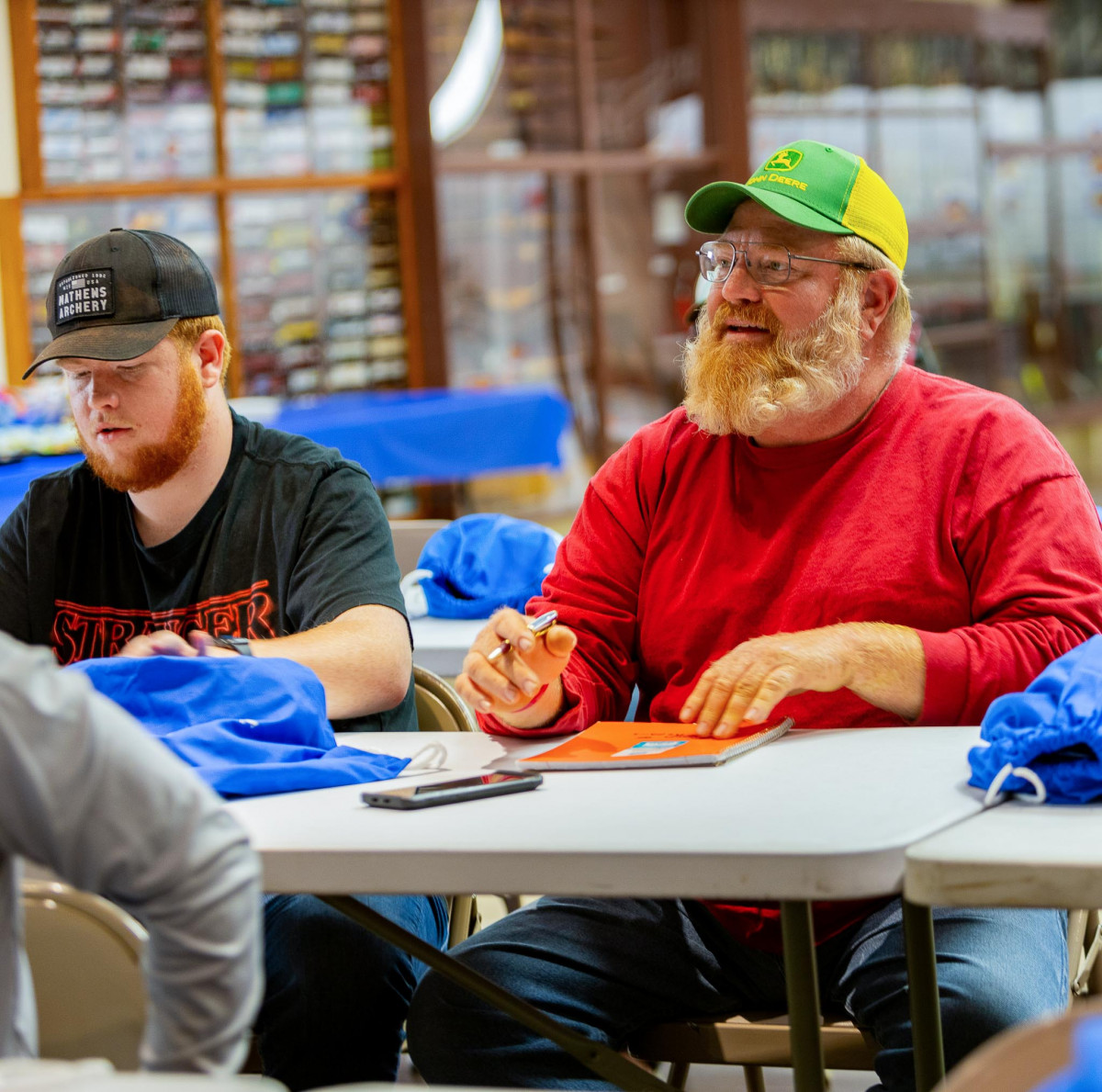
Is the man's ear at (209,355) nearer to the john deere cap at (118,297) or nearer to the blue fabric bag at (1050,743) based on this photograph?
the john deere cap at (118,297)

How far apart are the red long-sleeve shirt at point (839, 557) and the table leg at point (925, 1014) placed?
0.35m

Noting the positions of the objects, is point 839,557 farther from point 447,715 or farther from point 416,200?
point 416,200

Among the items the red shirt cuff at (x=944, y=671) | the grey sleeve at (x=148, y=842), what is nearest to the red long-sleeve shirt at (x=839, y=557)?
the red shirt cuff at (x=944, y=671)

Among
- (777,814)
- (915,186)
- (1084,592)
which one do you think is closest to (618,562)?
(1084,592)

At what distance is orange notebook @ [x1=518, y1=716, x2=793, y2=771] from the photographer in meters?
1.58

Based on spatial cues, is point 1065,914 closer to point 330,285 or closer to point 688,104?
point 330,285

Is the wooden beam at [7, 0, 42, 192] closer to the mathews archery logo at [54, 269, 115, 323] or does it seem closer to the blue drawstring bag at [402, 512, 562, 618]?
the blue drawstring bag at [402, 512, 562, 618]

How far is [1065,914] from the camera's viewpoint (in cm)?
174

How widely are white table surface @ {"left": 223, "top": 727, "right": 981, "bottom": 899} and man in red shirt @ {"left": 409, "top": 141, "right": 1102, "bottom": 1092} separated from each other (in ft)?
0.71

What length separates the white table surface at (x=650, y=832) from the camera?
1.22 m

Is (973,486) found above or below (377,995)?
above

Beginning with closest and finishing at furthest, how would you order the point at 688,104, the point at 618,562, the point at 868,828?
the point at 868,828 → the point at 618,562 → the point at 688,104

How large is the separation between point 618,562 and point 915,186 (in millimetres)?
9082

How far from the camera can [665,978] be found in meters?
1.76
